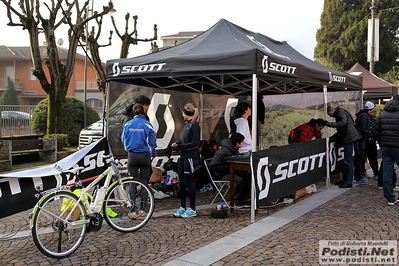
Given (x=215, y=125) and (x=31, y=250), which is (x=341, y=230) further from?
(x=215, y=125)

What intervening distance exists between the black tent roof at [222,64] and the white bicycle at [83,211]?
1.85 m

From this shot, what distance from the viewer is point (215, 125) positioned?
34.2ft

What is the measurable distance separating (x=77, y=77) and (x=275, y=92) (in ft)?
138

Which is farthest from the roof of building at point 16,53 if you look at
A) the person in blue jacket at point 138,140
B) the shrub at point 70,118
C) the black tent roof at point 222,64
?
the person in blue jacket at point 138,140

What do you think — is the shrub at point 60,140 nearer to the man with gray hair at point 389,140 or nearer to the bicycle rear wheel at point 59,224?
the bicycle rear wheel at point 59,224

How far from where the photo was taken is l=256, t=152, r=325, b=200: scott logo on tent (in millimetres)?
5934

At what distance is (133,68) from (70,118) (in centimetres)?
1123

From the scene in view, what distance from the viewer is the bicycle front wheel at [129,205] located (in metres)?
5.39


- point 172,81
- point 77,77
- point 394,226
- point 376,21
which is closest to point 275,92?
point 172,81

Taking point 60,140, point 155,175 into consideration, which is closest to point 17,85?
point 60,140

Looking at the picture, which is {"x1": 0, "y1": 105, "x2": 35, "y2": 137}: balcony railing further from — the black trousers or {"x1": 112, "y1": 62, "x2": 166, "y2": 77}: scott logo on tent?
the black trousers

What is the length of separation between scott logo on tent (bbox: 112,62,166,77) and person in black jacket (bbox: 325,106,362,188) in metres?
3.87

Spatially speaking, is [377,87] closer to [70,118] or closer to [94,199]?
[94,199]

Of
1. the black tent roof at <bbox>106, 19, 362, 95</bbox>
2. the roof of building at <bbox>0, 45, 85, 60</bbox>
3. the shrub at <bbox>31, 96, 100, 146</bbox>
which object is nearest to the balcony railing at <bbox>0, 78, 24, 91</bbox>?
the roof of building at <bbox>0, 45, 85, 60</bbox>
